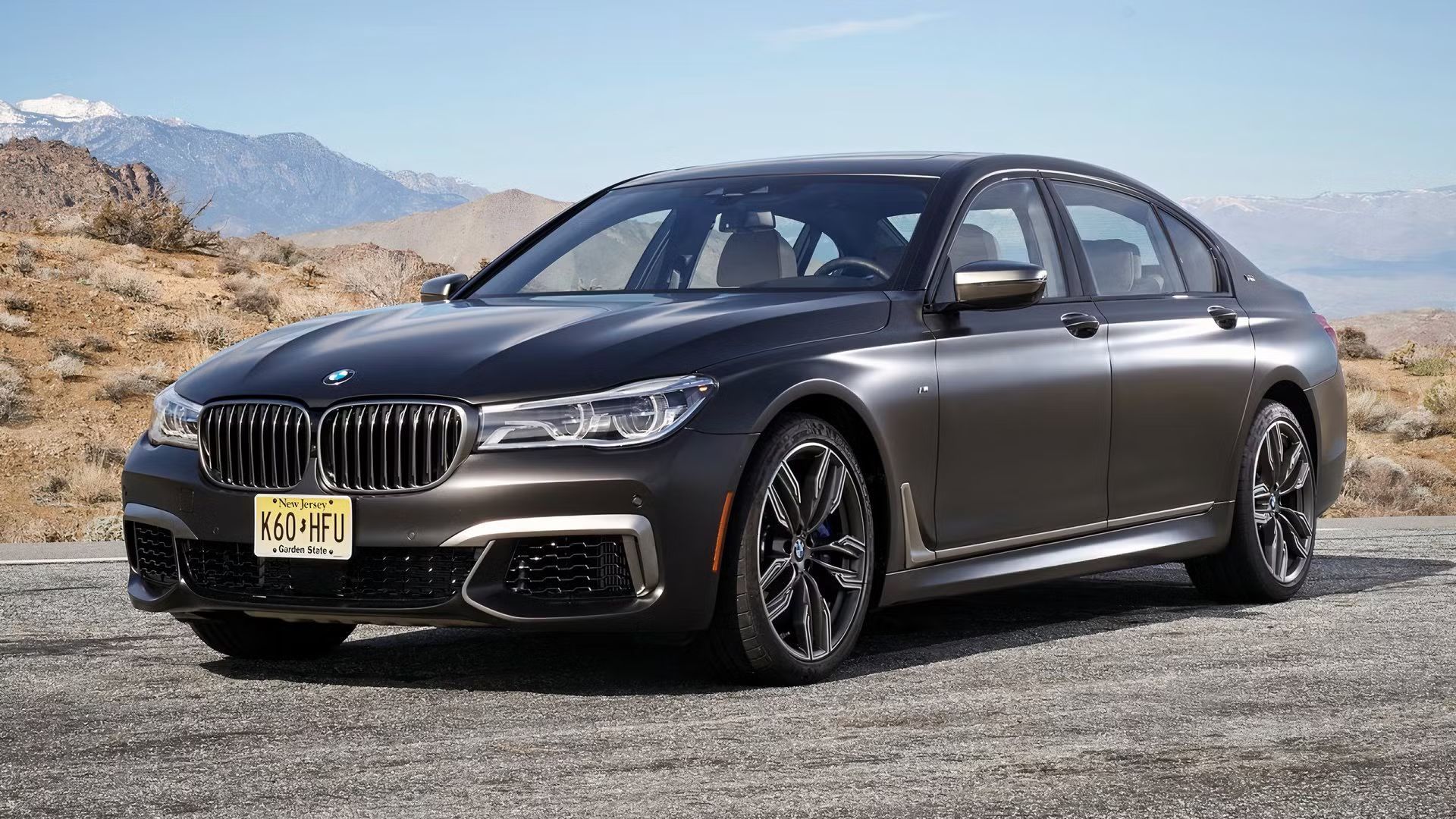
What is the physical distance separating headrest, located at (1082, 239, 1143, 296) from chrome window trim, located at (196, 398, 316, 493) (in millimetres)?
3254

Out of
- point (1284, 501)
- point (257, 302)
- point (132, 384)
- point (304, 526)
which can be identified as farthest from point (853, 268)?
point (257, 302)

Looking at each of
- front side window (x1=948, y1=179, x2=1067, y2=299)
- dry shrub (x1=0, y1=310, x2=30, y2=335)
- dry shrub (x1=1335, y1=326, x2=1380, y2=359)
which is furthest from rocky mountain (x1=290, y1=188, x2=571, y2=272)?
front side window (x1=948, y1=179, x2=1067, y2=299)

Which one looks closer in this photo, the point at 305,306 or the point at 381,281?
the point at 305,306

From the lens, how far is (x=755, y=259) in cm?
665

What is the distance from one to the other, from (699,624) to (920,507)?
1.08 meters

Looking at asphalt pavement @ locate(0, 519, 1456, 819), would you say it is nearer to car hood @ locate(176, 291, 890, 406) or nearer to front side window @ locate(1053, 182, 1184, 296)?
car hood @ locate(176, 291, 890, 406)

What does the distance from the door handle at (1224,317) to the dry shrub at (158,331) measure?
75.5 ft

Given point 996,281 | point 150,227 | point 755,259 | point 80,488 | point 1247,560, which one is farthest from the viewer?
point 150,227

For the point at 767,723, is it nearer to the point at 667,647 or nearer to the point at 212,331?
the point at 667,647

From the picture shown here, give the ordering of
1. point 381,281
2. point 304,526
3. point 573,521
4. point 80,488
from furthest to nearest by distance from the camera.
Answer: point 381,281 < point 80,488 < point 304,526 < point 573,521

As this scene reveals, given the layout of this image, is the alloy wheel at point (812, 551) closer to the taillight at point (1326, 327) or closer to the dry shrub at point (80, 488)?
the taillight at point (1326, 327)

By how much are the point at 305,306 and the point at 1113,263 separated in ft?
90.5

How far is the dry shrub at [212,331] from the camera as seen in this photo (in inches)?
1139

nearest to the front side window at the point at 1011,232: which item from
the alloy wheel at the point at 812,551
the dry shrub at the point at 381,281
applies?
the alloy wheel at the point at 812,551
